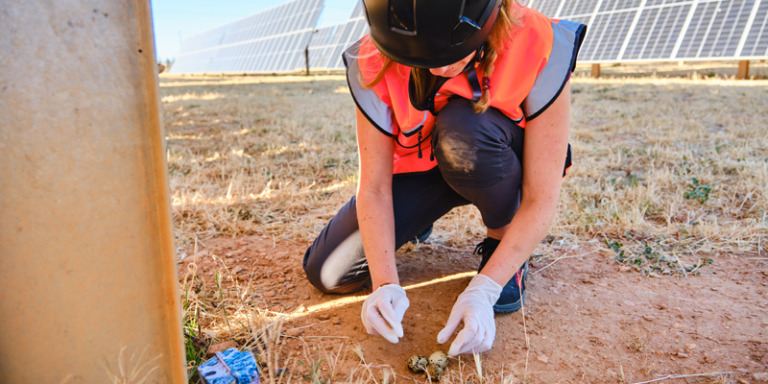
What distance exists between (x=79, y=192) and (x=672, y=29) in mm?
10658

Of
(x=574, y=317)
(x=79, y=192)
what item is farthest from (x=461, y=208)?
(x=79, y=192)

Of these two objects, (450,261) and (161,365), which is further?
(450,261)

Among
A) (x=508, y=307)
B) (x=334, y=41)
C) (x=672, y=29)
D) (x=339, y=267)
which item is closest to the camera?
(x=508, y=307)

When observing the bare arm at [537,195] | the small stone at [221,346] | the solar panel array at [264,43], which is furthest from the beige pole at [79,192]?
the solar panel array at [264,43]

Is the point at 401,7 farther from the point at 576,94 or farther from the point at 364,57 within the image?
the point at 576,94

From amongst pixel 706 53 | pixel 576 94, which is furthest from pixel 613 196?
pixel 706 53

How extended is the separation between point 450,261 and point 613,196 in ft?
3.56

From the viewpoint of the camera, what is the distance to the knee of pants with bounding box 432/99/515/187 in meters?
1.42

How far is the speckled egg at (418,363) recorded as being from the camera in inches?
49.9

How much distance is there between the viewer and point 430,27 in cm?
110

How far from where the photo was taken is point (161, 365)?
100 cm

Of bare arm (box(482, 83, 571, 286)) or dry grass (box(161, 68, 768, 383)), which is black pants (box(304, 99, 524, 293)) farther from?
dry grass (box(161, 68, 768, 383))

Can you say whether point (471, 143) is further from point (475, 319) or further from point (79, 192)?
point (79, 192)

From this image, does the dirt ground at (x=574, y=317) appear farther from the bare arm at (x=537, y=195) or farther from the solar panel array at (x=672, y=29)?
the solar panel array at (x=672, y=29)
